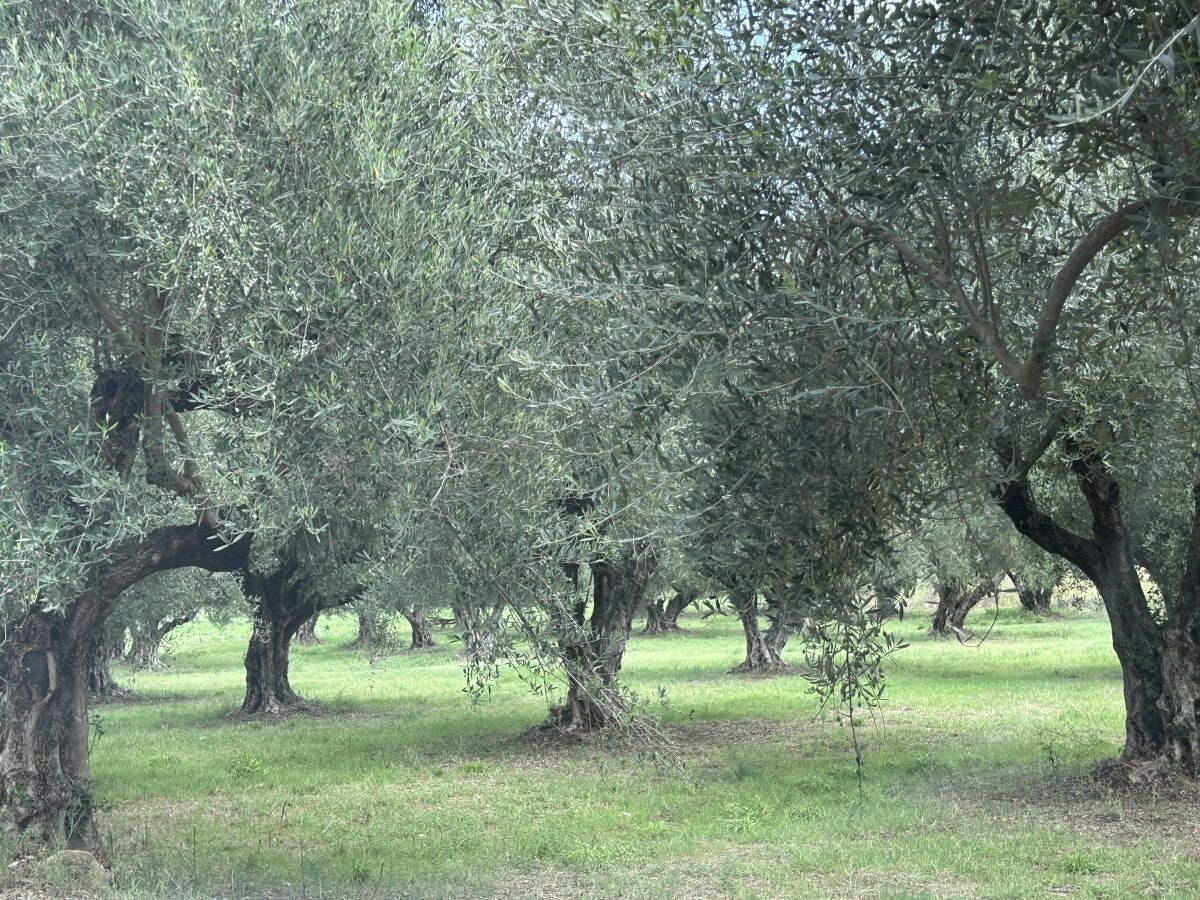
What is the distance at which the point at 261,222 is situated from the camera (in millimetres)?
8023

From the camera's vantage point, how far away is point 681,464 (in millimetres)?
6887

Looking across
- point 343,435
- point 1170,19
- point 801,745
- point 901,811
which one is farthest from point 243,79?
point 801,745

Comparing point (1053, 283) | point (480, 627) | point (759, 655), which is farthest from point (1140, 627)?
point (759, 655)

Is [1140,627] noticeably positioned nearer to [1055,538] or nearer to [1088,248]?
[1055,538]

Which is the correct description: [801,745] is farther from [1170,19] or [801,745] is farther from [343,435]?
[1170,19]

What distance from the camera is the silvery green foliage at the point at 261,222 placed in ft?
25.8

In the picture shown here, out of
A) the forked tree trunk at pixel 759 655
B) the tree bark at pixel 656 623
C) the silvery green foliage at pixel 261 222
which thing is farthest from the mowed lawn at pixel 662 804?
the tree bark at pixel 656 623

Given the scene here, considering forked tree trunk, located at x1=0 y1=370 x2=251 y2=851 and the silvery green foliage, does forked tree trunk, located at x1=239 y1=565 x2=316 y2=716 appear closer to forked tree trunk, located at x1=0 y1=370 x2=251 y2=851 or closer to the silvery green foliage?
forked tree trunk, located at x1=0 y1=370 x2=251 y2=851

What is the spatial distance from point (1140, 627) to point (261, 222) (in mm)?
13605

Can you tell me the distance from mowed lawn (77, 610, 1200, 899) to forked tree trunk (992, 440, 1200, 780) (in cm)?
98

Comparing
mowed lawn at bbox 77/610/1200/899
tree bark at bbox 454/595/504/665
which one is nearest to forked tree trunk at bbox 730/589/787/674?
mowed lawn at bbox 77/610/1200/899

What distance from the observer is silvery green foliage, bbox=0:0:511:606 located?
7.88 m

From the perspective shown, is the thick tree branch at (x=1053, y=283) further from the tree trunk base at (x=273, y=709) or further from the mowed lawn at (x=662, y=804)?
the tree trunk base at (x=273, y=709)

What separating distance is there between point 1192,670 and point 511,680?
2687 cm
